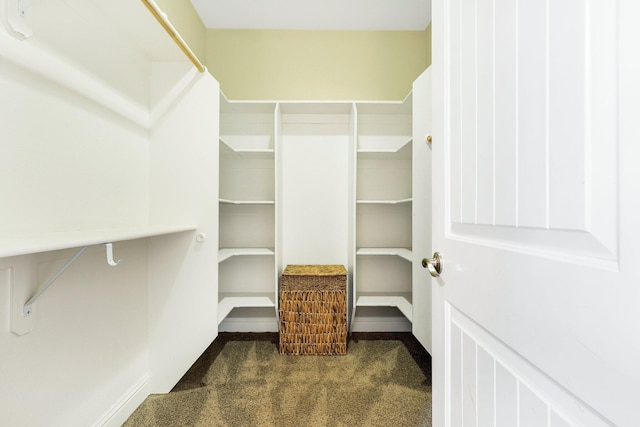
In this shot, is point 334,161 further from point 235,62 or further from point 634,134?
point 634,134

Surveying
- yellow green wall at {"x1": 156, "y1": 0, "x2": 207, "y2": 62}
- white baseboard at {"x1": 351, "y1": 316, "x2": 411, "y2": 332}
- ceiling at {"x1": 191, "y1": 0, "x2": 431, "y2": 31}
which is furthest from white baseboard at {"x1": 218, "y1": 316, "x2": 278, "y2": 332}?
ceiling at {"x1": 191, "y1": 0, "x2": 431, "y2": 31}

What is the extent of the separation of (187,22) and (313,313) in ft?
7.35

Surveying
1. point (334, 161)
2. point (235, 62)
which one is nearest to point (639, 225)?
point (334, 161)

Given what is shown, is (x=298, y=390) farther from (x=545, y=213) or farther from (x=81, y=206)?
(x=545, y=213)

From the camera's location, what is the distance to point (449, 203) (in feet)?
2.72

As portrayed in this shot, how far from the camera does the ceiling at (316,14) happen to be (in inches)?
87.9

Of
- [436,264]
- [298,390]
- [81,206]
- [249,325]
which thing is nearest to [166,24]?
[81,206]

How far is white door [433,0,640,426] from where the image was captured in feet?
1.23

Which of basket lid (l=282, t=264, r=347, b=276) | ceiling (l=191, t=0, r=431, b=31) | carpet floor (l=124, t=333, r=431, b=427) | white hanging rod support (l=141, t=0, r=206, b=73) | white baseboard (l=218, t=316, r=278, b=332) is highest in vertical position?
ceiling (l=191, t=0, r=431, b=31)

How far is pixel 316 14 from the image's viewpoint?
234 cm

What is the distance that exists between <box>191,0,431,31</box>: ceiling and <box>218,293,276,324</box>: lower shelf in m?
2.21

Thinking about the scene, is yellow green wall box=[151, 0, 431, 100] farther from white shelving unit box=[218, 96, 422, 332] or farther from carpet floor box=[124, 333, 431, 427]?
carpet floor box=[124, 333, 431, 427]

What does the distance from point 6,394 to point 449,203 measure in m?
1.41

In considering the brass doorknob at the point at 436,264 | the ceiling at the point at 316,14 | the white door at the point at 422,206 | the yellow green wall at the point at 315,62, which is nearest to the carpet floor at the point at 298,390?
the white door at the point at 422,206
